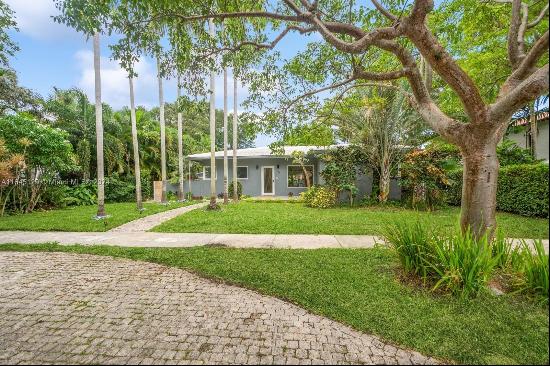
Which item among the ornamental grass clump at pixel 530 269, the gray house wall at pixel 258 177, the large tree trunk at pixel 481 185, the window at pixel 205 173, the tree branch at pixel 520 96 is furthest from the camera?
the window at pixel 205 173

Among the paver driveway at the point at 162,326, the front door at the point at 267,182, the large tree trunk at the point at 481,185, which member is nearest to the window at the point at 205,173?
the front door at the point at 267,182

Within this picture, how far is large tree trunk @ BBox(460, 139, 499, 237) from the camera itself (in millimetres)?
4059

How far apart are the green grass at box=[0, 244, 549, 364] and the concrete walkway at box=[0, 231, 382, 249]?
28.0 inches

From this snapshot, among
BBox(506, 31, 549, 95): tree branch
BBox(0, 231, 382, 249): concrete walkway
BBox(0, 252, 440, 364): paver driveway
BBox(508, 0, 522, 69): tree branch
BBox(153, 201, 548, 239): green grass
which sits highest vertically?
BBox(508, 0, 522, 69): tree branch

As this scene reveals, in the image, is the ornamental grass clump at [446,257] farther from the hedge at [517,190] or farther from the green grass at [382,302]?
the hedge at [517,190]

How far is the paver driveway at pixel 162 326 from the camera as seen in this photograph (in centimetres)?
257

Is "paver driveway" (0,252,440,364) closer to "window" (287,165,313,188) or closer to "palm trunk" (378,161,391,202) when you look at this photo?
"palm trunk" (378,161,391,202)

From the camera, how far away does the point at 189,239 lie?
288 inches

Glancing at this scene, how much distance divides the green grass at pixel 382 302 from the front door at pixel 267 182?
45.8ft

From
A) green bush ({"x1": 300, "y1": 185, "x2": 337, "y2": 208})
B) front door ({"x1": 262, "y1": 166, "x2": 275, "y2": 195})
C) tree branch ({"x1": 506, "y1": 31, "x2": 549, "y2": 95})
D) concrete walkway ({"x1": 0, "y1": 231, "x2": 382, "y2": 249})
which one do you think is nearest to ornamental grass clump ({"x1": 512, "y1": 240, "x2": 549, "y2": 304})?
tree branch ({"x1": 506, "y1": 31, "x2": 549, "y2": 95})

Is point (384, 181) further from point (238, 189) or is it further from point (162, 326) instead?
point (162, 326)

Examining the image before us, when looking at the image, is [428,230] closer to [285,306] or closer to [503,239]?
[503,239]

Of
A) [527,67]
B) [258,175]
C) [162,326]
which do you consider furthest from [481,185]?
[258,175]

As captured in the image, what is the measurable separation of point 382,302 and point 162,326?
271cm
